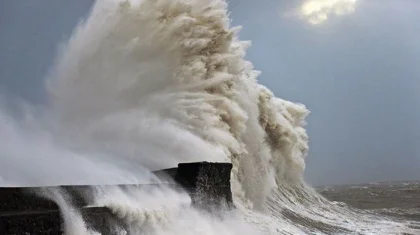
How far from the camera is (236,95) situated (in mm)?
13930

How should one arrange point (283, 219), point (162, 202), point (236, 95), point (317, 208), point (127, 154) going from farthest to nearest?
point (317, 208), point (236, 95), point (283, 219), point (127, 154), point (162, 202)

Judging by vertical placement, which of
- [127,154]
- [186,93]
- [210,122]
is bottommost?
[127,154]

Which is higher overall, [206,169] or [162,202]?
[206,169]

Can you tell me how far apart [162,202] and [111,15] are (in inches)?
314

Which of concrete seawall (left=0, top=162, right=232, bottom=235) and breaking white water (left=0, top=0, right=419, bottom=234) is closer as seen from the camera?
concrete seawall (left=0, top=162, right=232, bottom=235)

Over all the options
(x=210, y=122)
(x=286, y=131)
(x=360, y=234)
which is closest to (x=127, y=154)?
(x=210, y=122)

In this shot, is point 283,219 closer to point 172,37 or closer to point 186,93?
point 186,93

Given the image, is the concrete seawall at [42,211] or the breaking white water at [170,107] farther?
the breaking white water at [170,107]

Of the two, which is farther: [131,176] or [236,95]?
[236,95]

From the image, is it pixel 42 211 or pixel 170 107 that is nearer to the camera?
pixel 42 211

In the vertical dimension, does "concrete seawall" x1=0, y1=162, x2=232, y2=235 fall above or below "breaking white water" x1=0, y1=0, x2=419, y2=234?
below

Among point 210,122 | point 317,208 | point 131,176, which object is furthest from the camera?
point 317,208

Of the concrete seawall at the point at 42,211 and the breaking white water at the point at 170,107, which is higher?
the breaking white water at the point at 170,107

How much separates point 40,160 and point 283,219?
6.96m
